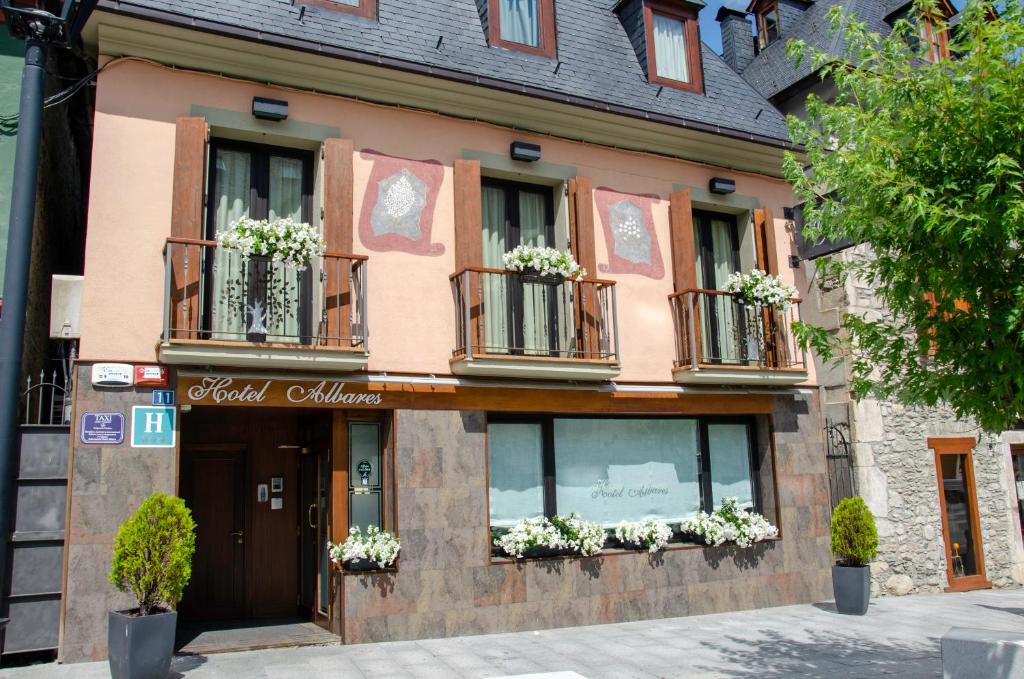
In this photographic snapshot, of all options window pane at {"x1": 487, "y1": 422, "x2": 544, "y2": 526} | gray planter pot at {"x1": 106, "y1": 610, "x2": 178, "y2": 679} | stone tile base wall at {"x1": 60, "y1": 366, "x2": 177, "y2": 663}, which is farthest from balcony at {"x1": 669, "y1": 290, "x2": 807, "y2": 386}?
gray planter pot at {"x1": 106, "y1": 610, "x2": 178, "y2": 679}

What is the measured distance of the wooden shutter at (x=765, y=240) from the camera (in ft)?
41.8

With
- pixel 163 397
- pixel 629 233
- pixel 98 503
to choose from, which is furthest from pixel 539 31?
pixel 98 503

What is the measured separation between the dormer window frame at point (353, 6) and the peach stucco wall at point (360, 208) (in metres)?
1.34

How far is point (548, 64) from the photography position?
11.8 metres

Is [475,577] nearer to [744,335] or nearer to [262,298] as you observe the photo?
[262,298]

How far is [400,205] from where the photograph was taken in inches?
402

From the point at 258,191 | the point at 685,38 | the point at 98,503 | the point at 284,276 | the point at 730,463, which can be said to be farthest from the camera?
the point at 685,38

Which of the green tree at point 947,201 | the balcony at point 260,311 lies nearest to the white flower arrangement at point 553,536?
the balcony at point 260,311

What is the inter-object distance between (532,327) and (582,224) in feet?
4.97

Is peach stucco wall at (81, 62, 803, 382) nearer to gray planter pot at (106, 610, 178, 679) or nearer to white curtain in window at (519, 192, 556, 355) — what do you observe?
white curtain in window at (519, 192, 556, 355)

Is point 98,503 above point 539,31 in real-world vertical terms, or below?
below

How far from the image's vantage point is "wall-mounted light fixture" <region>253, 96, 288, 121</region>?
948 cm

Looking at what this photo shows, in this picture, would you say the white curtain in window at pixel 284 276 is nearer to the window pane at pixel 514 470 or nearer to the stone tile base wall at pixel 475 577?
the stone tile base wall at pixel 475 577

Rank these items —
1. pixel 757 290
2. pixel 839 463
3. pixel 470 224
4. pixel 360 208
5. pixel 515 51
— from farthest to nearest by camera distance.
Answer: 1. pixel 839 463
2. pixel 757 290
3. pixel 515 51
4. pixel 470 224
5. pixel 360 208
